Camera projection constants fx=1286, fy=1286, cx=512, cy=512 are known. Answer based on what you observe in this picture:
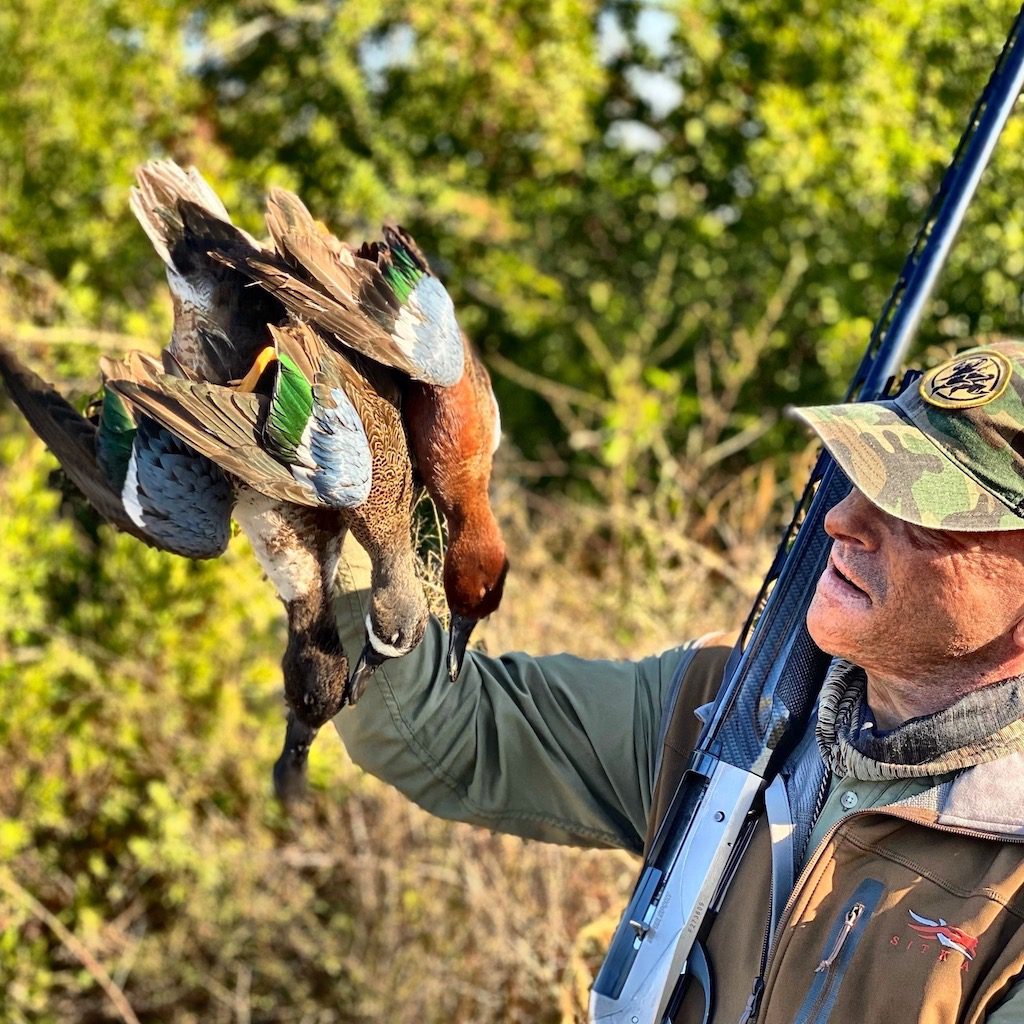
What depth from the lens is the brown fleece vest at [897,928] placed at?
5.42 ft

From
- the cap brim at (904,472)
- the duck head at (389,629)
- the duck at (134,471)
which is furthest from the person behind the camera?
the duck at (134,471)

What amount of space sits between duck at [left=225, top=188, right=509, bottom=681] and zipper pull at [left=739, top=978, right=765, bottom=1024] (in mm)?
740

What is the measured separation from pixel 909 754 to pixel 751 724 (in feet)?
0.96

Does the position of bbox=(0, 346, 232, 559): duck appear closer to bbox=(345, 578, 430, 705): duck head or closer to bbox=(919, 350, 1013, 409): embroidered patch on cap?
bbox=(345, 578, 430, 705): duck head

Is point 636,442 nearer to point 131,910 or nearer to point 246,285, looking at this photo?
point 131,910

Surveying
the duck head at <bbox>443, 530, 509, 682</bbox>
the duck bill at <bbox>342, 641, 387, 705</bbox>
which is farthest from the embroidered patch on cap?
the duck bill at <bbox>342, 641, 387, 705</bbox>

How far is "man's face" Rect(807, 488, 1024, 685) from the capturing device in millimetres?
1815

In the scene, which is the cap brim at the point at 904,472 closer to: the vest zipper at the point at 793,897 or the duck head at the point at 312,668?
the vest zipper at the point at 793,897

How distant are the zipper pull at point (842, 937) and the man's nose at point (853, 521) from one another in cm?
52

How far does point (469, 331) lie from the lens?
8.04 metres

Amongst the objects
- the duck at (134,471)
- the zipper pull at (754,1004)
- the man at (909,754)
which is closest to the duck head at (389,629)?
the duck at (134,471)

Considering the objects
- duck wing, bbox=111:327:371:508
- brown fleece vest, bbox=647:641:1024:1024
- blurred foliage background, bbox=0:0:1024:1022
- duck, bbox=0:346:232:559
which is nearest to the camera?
brown fleece vest, bbox=647:641:1024:1024

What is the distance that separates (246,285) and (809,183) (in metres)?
4.74

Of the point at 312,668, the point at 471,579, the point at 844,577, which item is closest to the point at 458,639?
the point at 471,579
